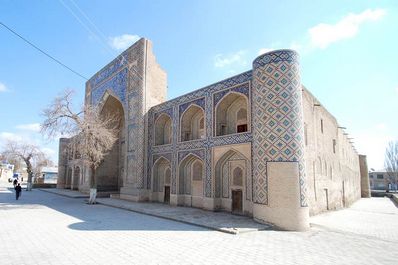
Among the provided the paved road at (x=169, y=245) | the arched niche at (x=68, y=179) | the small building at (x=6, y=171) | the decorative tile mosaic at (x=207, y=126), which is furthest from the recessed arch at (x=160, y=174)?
the small building at (x=6, y=171)

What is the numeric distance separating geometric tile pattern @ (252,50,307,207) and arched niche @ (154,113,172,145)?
6.75 metres

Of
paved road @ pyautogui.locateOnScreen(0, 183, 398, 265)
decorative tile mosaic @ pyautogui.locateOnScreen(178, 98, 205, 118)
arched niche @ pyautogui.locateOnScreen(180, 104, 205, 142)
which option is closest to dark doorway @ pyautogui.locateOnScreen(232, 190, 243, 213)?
paved road @ pyautogui.locateOnScreen(0, 183, 398, 265)

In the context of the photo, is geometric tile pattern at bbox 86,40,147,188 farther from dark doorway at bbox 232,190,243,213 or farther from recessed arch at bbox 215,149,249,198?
dark doorway at bbox 232,190,243,213

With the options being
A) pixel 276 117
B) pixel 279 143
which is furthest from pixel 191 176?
pixel 276 117

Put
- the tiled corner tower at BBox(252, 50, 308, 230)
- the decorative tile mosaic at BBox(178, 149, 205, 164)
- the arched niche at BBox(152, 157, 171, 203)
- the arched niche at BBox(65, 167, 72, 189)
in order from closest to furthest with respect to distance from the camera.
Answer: the tiled corner tower at BBox(252, 50, 308, 230)
the decorative tile mosaic at BBox(178, 149, 205, 164)
the arched niche at BBox(152, 157, 171, 203)
the arched niche at BBox(65, 167, 72, 189)

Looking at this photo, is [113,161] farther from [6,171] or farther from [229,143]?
[6,171]

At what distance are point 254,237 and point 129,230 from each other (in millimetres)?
3275

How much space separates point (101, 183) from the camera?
19516 millimetres

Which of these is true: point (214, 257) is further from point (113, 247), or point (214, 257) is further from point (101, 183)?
point (101, 183)

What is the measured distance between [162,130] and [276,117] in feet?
26.6

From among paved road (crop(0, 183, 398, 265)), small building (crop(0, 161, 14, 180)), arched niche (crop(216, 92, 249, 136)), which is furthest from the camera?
small building (crop(0, 161, 14, 180))

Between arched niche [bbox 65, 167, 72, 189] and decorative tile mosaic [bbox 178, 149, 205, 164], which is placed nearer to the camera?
decorative tile mosaic [bbox 178, 149, 205, 164]

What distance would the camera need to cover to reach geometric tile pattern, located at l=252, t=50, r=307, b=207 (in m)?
8.40

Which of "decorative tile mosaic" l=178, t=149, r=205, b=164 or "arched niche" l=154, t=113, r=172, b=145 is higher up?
"arched niche" l=154, t=113, r=172, b=145
